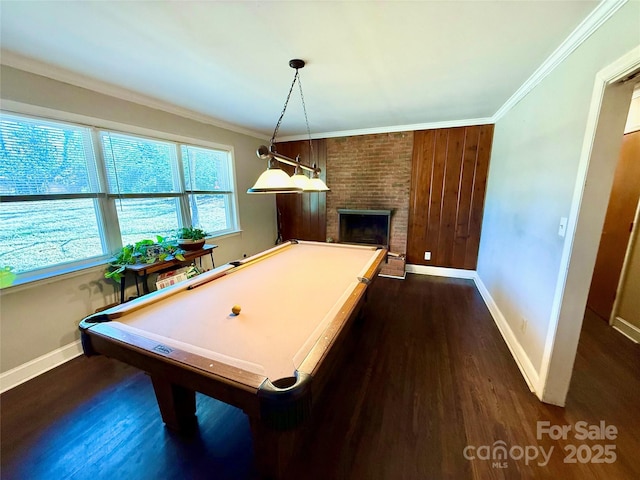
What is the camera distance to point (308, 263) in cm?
240

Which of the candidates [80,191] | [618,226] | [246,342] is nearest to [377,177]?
[618,226]

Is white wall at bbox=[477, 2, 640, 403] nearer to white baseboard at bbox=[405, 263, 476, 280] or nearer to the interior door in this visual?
the interior door

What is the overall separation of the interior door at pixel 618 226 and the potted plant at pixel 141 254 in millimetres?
4549

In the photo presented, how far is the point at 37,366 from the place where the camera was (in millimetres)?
1995

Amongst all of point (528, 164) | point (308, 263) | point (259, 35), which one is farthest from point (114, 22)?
point (528, 164)

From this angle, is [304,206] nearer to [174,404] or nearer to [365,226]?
[365,226]

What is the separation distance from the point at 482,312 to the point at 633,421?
1413 millimetres

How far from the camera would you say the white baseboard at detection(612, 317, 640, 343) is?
228cm

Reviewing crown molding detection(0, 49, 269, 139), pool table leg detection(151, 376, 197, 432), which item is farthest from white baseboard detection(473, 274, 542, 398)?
crown molding detection(0, 49, 269, 139)

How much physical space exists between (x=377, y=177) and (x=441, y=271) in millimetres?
1933

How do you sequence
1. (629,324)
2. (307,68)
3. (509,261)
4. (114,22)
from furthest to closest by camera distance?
(509,261) → (629,324) → (307,68) → (114,22)

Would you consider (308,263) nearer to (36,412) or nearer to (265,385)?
(265,385)

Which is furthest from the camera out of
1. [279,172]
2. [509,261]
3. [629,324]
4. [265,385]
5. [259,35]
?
[509,261]

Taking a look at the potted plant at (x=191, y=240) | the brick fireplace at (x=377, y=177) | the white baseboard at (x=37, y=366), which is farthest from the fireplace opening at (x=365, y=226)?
the white baseboard at (x=37, y=366)
